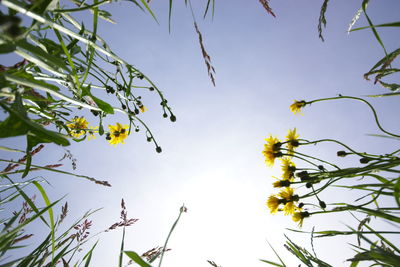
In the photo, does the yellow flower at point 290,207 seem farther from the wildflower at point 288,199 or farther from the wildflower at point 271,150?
the wildflower at point 271,150

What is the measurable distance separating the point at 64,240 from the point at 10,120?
613mm

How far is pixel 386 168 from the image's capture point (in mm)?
726

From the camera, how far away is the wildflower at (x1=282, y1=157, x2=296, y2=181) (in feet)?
3.77

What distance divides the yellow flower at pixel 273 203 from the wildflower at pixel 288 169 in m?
0.12

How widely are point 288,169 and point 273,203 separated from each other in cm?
19

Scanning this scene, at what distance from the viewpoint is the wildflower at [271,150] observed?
1.30 metres

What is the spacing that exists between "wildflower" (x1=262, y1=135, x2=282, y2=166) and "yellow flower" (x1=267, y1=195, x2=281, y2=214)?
8.2 inches

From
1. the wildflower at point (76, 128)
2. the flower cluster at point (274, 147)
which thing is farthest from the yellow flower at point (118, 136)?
the flower cluster at point (274, 147)

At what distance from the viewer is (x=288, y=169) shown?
3.84 ft

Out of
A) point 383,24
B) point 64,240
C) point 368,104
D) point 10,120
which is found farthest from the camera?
point 368,104

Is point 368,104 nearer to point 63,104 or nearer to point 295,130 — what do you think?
point 295,130

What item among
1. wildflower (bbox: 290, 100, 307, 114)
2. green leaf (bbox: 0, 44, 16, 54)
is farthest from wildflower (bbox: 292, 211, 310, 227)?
green leaf (bbox: 0, 44, 16, 54)

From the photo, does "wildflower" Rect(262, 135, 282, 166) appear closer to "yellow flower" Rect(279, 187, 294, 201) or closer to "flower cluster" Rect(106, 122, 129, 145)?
"yellow flower" Rect(279, 187, 294, 201)

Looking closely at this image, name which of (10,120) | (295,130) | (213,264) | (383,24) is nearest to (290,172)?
(295,130)
